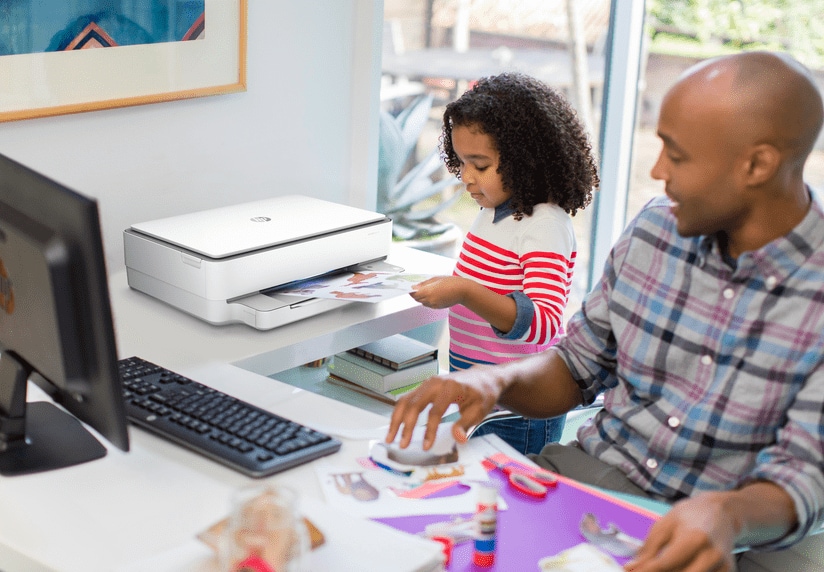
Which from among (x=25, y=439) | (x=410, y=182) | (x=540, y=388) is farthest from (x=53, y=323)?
(x=410, y=182)

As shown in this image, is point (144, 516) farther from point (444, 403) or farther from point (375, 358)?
point (375, 358)

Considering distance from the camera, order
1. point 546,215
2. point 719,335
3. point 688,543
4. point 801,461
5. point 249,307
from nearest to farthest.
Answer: point 688,543 → point 801,461 → point 719,335 → point 249,307 → point 546,215

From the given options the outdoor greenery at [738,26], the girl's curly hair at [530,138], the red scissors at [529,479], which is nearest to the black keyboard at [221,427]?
the red scissors at [529,479]

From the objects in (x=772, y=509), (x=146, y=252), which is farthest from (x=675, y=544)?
(x=146, y=252)

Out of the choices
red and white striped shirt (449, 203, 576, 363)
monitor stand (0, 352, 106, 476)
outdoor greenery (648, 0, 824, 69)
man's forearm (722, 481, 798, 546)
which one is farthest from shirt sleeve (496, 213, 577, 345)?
outdoor greenery (648, 0, 824, 69)

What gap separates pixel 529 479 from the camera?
1.26 m

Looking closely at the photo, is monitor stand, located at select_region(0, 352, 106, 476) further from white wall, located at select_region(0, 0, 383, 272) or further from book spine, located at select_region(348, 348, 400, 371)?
book spine, located at select_region(348, 348, 400, 371)

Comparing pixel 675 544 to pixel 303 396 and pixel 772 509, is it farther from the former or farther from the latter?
pixel 303 396

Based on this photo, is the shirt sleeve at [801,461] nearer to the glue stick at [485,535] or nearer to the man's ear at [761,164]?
the man's ear at [761,164]

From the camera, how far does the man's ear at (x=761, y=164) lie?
127cm

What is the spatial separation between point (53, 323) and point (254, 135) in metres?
1.31

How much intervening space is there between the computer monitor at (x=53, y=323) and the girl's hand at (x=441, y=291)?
0.73m

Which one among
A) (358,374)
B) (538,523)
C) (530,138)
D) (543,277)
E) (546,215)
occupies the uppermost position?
Answer: (530,138)

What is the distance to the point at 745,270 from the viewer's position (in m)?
1.35
